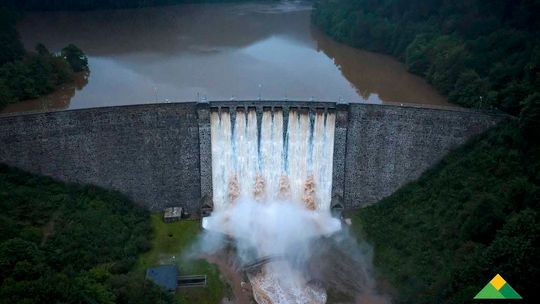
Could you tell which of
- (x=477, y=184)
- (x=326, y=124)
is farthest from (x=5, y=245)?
(x=477, y=184)

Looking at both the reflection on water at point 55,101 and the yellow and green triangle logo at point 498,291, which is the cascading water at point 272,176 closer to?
the reflection on water at point 55,101

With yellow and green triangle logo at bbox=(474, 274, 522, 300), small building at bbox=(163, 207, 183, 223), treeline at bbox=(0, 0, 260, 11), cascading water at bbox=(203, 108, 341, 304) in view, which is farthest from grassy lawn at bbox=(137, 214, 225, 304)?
treeline at bbox=(0, 0, 260, 11)

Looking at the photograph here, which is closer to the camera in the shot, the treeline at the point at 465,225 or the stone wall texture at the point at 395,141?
the treeline at the point at 465,225

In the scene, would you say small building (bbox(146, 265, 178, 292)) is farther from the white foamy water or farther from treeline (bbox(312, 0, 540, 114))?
treeline (bbox(312, 0, 540, 114))

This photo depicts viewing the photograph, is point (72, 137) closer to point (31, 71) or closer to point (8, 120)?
point (8, 120)

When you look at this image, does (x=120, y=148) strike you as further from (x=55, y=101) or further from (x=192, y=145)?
(x=55, y=101)

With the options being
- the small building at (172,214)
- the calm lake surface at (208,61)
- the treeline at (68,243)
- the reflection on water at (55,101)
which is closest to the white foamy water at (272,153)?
the small building at (172,214)
